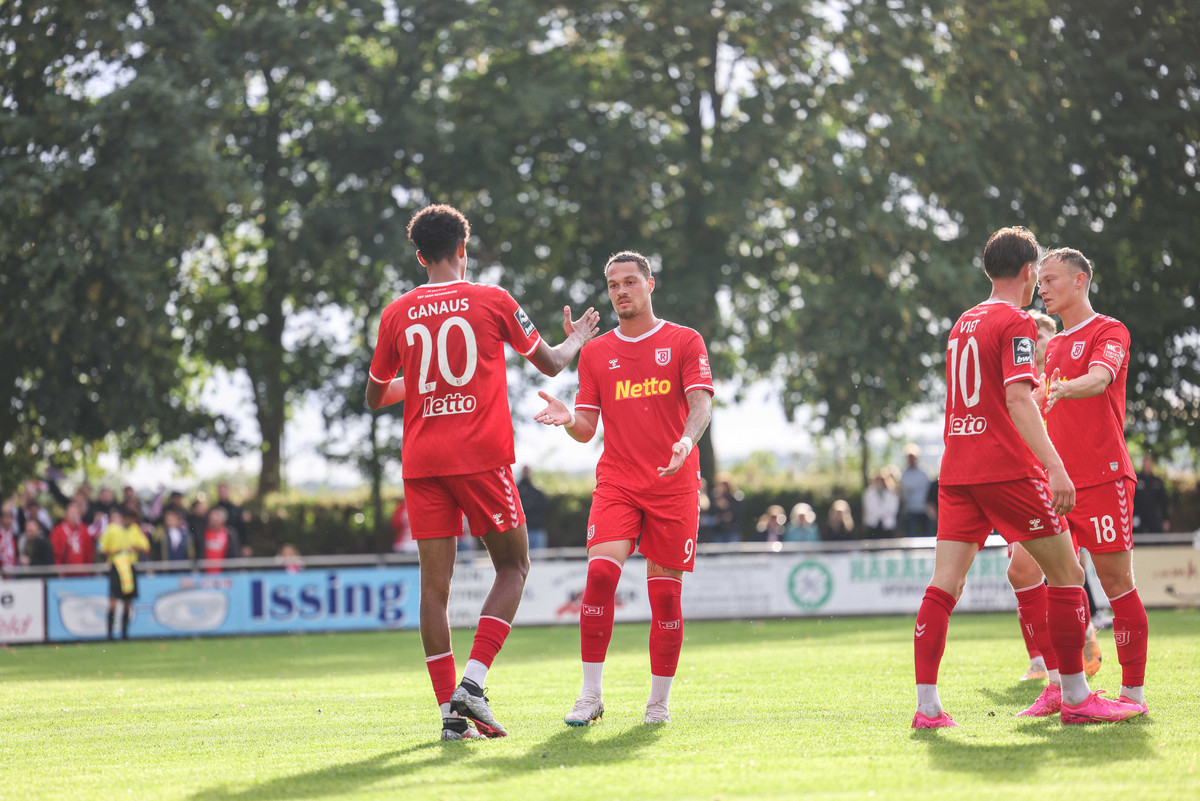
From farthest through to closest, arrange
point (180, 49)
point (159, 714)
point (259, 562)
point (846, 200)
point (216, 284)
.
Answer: point (216, 284) → point (846, 200) → point (180, 49) → point (259, 562) → point (159, 714)

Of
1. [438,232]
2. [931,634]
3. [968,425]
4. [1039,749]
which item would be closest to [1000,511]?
[968,425]

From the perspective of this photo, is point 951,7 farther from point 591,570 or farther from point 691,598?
point 591,570

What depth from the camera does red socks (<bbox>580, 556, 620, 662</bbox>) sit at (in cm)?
638

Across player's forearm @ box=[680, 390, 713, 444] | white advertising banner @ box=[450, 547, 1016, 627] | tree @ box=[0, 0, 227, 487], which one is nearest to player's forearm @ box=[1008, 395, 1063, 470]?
player's forearm @ box=[680, 390, 713, 444]

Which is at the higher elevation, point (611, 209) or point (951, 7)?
point (951, 7)

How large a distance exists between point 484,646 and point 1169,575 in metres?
13.9

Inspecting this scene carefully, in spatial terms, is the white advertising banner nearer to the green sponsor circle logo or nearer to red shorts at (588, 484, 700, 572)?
the green sponsor circle logo

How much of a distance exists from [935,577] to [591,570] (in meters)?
1.69

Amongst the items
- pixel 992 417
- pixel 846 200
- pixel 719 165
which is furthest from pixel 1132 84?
pixel 992 417

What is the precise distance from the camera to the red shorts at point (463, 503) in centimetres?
612

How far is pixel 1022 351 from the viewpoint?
585cm

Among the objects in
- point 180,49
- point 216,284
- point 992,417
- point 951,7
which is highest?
point 951,7

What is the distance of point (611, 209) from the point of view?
24781mm

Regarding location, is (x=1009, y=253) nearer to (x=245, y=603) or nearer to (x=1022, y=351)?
(x=1022, y=351)
